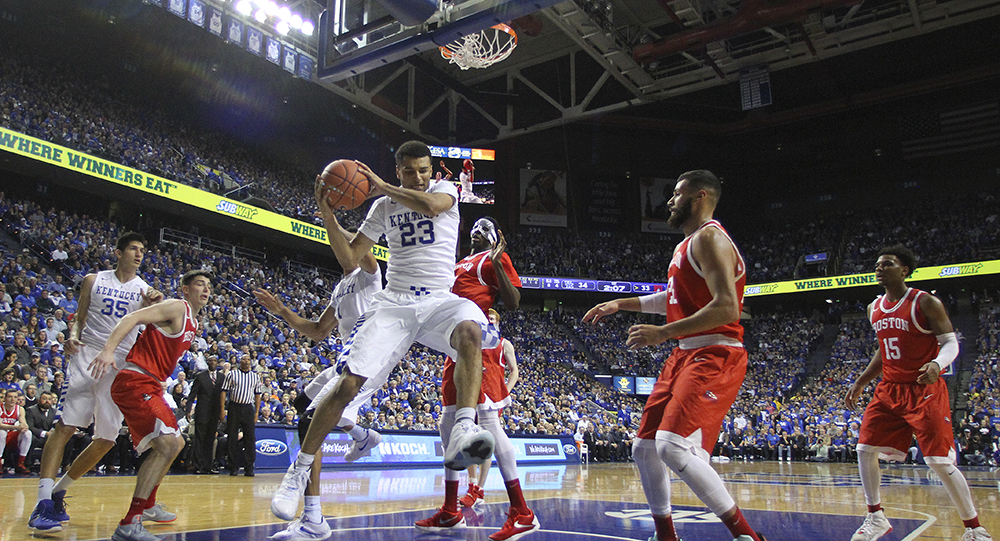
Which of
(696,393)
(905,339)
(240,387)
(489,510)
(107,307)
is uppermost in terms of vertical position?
(107,307)

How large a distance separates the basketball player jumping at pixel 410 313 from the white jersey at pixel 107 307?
7.17 ft

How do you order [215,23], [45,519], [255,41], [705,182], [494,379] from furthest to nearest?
1. [255,41]
2. [215,23]
3. [494,379]
4. [45,519]
5. [705,182]

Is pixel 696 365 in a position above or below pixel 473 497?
above

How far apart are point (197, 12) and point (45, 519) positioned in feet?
62.8

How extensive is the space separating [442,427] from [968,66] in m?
33.2

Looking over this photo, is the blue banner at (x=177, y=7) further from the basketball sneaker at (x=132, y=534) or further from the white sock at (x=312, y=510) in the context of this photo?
the white sock at (x=312, y=510)

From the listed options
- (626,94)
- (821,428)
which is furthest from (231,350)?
(626,94)

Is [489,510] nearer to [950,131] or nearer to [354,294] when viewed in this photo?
[354,294]

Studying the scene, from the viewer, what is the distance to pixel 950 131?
31.3 meters

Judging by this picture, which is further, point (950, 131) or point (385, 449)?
point (950, 131)

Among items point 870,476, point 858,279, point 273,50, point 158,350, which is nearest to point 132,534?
point 158,350

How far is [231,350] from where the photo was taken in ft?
48.0

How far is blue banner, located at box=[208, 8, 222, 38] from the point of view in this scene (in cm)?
2002

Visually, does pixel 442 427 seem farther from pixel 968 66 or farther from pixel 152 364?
pixel 968 66
